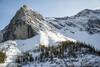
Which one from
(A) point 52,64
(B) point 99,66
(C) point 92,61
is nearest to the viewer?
(B) point 99,66

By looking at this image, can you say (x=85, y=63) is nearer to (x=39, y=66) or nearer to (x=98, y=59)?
(x=98, y=59)

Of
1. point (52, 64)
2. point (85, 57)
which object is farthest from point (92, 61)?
point (52, 64)

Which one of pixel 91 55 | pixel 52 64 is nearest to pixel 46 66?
pixel 52 64

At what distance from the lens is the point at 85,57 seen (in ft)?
647

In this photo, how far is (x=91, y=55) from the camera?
197500 millimetres

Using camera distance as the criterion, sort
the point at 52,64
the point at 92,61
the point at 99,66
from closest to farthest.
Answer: the point at 99,66 → the point at 92,61 → the point at 52,64

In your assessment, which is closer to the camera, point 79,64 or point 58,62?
point 79,64

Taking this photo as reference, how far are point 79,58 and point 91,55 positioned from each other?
8.78 m

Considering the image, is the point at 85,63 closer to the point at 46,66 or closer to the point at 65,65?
the point at 65,65

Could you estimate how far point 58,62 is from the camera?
199 metres

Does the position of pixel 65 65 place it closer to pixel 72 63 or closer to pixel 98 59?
pixel 72 63

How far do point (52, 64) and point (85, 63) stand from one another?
88.1 feet

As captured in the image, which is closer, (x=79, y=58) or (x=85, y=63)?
(x=85, y=63)

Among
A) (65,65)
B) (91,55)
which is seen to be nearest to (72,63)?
(65,65)
